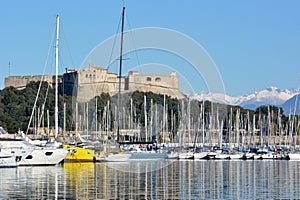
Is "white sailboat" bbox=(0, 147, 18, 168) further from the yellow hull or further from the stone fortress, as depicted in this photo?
the stone fortress

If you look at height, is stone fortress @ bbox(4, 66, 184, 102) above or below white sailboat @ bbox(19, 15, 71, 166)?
above

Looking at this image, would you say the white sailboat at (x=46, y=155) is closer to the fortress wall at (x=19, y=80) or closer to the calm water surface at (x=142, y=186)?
the calm water surface at (x=142, y=186)

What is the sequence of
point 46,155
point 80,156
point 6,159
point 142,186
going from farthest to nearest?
point 80,156, point 46,155, point 6,159, point 142,186

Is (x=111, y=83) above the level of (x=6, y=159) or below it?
above

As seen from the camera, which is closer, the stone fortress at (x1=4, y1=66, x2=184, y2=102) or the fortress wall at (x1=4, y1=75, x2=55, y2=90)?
the stone fortress at (x1=4, y1=66, x2=184, y2=102)

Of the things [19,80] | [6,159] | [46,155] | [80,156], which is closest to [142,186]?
[6,159]

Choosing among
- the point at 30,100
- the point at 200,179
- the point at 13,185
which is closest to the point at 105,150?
the point at 200,179

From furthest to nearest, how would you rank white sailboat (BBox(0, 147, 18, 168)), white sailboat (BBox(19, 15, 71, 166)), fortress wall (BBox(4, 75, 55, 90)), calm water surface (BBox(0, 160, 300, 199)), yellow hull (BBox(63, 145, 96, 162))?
fortress wall (BBox(4, 75, 55, 90)), yellow hull (BBox(63, 145, 96, 162)), white sailboat (BBox(19, 15, 71, 166)), white sailboat (BBox(0, 147, 18, 168)), calm water surface (BBox(0, 160, 300, 199))

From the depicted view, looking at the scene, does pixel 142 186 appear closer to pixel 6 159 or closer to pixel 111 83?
pixel 6 159

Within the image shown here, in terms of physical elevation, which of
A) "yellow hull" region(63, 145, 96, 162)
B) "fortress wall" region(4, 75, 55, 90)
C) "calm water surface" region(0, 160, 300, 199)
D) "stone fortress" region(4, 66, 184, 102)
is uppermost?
"fortress wall" region(4, 75, 55, 90)

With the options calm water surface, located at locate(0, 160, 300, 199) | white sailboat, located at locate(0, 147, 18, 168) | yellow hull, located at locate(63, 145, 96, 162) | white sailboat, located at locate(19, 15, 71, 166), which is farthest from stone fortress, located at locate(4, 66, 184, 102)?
calm water surface, located at locate(0, 160, 300, 199)

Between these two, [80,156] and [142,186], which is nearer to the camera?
[142,186]

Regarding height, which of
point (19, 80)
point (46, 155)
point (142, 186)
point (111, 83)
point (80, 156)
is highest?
point (19, 80)

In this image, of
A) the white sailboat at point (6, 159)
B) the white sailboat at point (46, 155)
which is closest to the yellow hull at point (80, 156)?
the white sailboat at point (46, 155)
